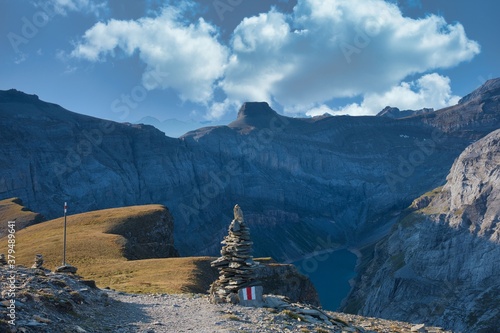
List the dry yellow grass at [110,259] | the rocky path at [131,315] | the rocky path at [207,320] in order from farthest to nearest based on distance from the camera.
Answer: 1. the dry yellow grass at [110,259]
2. the rocky path at [207,320]
3. the rocky path at [131,315]

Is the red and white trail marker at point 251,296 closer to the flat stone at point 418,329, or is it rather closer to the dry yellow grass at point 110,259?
the flat stone at point 418,329

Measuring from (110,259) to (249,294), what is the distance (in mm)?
43946

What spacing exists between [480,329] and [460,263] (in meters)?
51.7

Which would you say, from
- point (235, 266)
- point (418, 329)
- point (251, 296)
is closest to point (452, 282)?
point (418, 329)

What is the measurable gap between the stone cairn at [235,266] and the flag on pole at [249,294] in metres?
1.01

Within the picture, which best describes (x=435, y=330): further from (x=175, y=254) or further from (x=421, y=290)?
(x=421, y=290)

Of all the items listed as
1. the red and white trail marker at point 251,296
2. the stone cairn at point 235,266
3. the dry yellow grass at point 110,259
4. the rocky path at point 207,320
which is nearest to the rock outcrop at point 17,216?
the dry yellow grass at point 110,259

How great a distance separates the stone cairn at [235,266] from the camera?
2977 centimetres

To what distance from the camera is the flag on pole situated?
28000 mm

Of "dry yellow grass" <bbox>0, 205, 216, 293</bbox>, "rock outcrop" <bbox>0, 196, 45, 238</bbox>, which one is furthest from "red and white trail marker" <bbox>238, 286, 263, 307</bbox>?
"rock outcrop" <bbox>0, 196, 45, 238</bbox>

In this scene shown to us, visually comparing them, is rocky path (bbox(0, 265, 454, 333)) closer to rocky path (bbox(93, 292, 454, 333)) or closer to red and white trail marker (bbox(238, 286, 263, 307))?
rocky path (bbox(93, 292, 454, 333))

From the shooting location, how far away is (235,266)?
30.2m

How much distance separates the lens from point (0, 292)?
20312mm

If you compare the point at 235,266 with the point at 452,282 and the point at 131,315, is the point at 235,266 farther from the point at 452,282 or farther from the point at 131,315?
the point at 452,282
